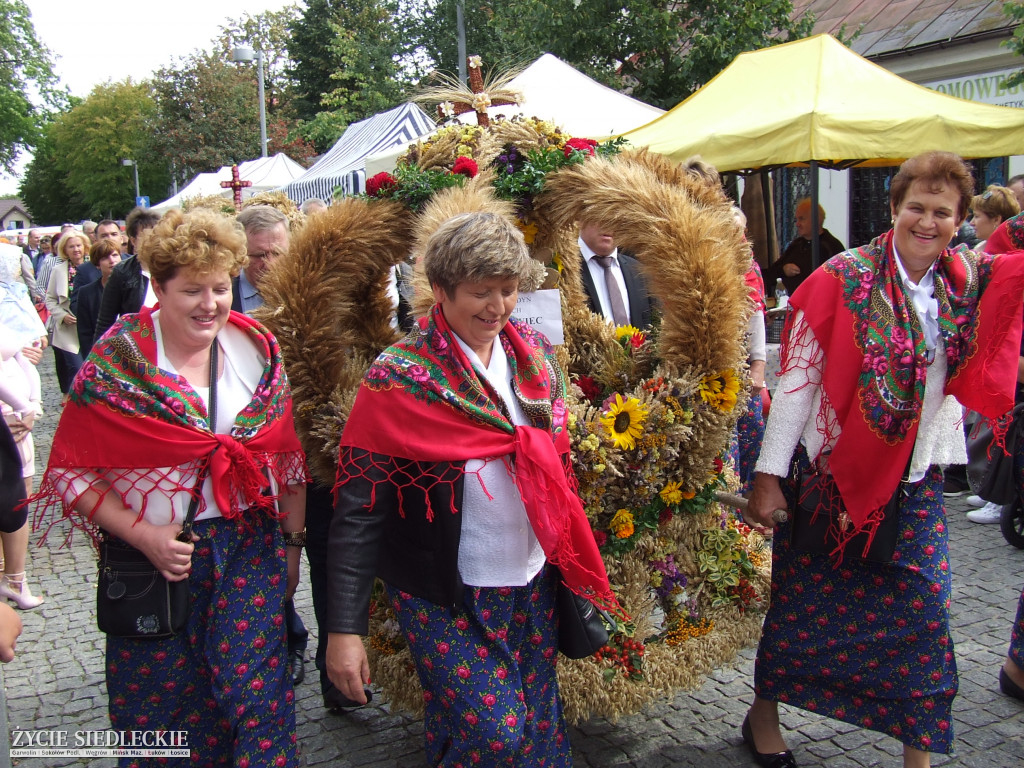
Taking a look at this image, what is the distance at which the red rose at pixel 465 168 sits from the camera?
3.12 m

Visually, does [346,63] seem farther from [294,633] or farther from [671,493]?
[671,493]

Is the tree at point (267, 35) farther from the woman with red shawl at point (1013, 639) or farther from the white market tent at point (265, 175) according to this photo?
the woman with red shawl at point (1013, 639)

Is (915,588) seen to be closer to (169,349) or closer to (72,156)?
(169,349)

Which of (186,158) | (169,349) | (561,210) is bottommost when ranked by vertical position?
(169,349)

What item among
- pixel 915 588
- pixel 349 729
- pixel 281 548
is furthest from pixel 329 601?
pixel 915 588

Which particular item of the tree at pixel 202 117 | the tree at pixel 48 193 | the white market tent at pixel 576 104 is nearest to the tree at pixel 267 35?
the tree at pixel 202 117

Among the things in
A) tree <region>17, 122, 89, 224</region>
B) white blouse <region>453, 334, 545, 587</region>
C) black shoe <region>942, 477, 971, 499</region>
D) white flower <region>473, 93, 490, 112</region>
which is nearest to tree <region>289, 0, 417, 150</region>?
black shoe <region>942, 477, 971, 499</region>

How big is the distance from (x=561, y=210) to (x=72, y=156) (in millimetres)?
54740

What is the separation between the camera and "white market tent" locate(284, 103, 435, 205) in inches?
454

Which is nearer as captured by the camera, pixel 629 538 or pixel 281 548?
pixel 281 548

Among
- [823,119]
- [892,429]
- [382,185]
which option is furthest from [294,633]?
[823,119]

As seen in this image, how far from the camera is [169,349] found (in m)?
2.50

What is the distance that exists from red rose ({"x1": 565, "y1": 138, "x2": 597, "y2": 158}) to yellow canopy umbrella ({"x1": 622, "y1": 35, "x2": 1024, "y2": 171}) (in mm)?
4107

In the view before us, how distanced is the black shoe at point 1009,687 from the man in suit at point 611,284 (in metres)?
2.07
